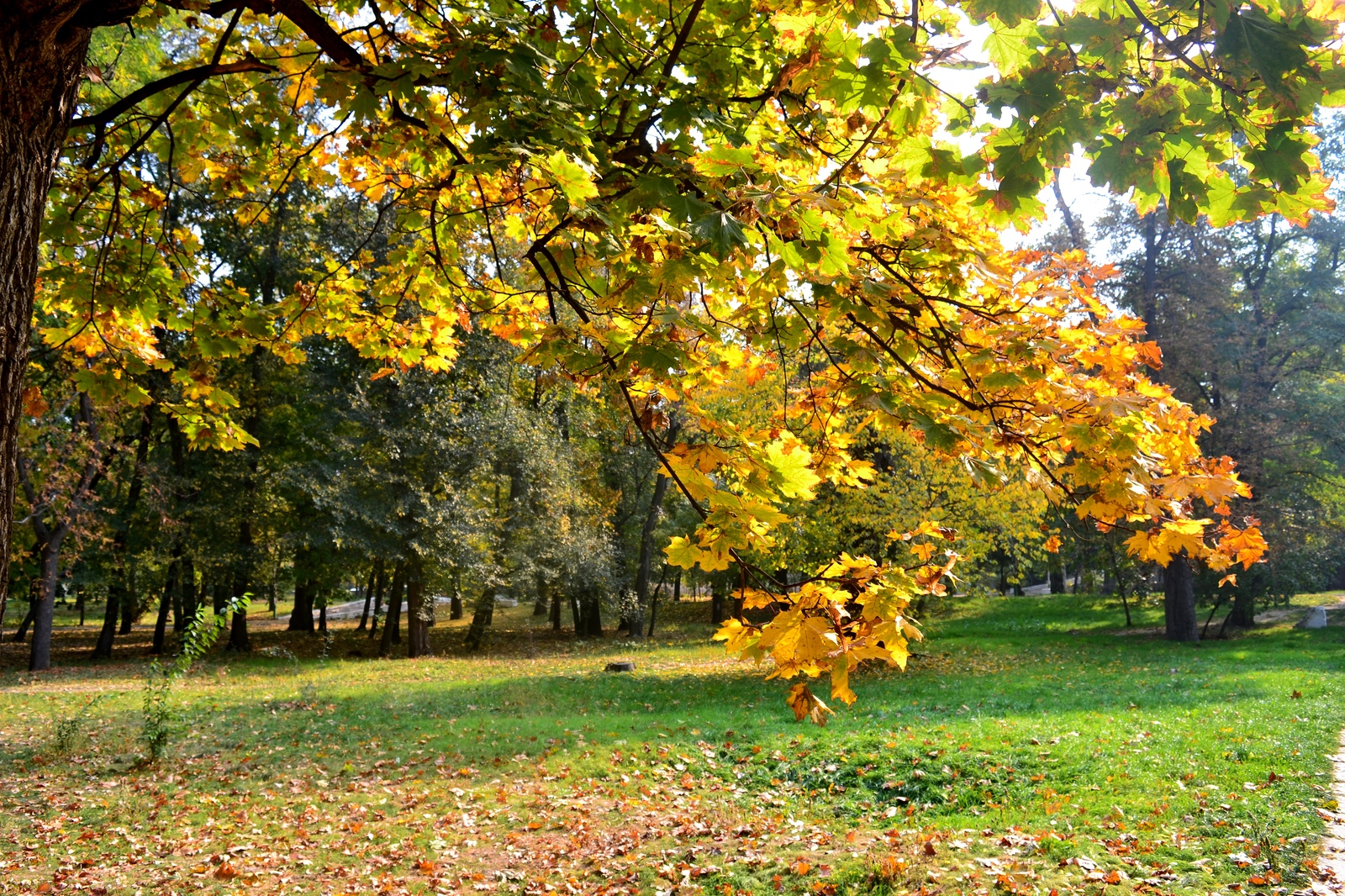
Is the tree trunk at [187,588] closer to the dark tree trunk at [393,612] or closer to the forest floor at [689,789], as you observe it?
the dark tree trunk at [393,612]

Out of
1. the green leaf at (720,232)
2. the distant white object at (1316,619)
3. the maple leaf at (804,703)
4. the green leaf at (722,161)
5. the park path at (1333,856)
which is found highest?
the green leaf at (722,161)

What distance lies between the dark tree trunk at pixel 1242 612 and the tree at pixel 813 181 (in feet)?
65.4

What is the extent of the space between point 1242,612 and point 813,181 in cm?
2220

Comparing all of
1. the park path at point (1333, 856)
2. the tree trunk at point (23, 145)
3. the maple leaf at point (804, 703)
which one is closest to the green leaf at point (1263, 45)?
the maple leaf at point (804, 703)

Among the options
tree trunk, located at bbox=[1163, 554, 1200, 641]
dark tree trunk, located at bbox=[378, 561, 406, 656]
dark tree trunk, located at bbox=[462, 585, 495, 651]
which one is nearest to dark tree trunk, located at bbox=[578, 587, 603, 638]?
dark tree trunk, located at bbox=[462, 585, 495, 651]

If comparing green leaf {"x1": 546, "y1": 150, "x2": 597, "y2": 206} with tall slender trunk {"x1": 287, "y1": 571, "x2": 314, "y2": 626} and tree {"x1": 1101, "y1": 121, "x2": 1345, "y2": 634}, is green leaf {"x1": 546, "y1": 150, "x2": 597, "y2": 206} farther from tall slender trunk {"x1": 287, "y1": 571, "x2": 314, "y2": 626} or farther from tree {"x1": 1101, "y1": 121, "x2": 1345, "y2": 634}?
tall slender trunk {"x1": 287, "y1": 571, "x2": 314, "y2": 626}

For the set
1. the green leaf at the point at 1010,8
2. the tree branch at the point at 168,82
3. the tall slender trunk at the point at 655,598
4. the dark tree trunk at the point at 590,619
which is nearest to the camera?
the green leaf at the point at 1010,8

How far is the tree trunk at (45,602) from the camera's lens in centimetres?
1592

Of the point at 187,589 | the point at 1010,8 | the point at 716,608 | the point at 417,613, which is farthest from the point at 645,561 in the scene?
the point at 1010,8

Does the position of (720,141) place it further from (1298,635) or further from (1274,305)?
(1274,305)

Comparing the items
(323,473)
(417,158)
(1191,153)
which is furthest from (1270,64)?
(323,473)

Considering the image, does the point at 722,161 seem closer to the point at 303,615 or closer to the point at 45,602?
the point at 45,602

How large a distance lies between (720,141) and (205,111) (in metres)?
3.36

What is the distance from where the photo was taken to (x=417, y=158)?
4.12 metres
